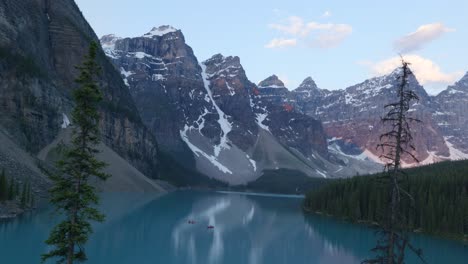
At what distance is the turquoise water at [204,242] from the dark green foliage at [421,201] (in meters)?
9.86

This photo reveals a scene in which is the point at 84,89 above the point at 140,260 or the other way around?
above

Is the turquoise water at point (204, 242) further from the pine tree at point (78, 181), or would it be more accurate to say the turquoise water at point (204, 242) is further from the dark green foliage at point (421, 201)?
the pine tree at point (78, 181)

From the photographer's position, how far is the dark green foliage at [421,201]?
100m

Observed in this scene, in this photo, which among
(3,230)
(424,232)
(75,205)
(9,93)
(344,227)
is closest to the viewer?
(75,205)

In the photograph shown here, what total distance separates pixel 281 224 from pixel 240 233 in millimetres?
22169

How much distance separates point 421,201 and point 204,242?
5763 centimetres

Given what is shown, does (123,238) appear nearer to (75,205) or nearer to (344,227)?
(75,205)

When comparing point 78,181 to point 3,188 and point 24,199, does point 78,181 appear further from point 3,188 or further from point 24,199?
point 24,199

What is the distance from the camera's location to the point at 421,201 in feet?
355

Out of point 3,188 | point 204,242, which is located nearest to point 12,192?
point 3,188

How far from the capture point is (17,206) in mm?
82250

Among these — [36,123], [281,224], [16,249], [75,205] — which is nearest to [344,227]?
[281,224]

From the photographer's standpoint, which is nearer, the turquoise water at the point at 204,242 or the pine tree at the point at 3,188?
the turquoise water at the point at 204,242

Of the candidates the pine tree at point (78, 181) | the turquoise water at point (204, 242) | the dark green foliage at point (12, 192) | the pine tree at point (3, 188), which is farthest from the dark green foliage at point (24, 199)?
the pine tree at point (78, 181)
